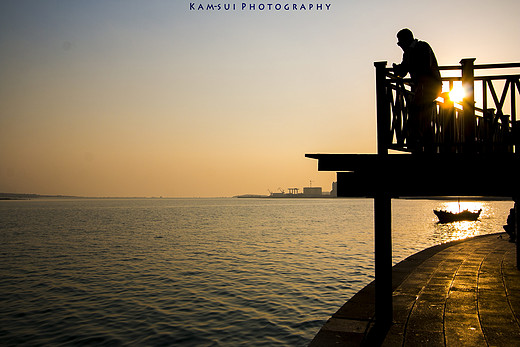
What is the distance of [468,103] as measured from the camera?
656 centimetres

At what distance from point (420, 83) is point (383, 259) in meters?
2.87

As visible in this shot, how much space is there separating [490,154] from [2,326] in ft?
43.6

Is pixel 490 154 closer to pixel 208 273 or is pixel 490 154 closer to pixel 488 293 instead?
pixel 488 293

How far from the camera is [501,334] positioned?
5812 millimetres

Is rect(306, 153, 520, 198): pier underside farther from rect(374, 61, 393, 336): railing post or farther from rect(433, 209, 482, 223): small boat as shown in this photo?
rect(433, 209, 482, 223): small boat

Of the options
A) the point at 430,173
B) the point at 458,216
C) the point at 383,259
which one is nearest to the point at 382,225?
the point at 383,259

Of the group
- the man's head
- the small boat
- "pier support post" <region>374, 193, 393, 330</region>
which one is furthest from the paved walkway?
the small boat

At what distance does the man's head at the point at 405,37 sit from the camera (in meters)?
6.46

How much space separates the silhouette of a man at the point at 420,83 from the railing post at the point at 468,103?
40 centimetres

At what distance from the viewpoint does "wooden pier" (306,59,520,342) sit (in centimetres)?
596

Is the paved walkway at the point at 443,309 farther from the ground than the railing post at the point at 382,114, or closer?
closer

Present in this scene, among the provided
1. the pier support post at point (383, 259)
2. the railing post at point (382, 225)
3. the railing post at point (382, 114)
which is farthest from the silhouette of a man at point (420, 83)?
the pier support post at point (383, 259)

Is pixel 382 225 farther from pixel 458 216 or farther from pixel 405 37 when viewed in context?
pixel 458 216

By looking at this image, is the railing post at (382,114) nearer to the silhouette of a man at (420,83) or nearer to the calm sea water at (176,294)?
the silhouette of a man at (420,83)
